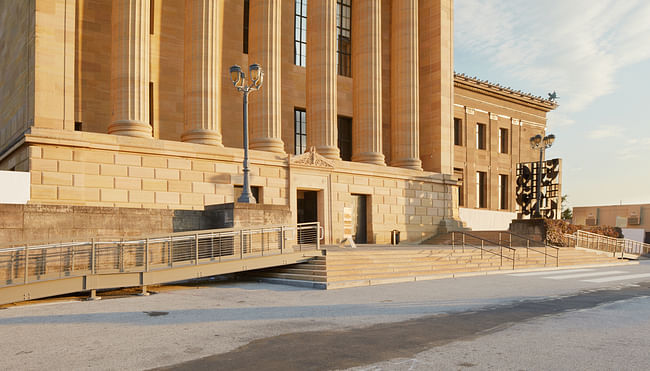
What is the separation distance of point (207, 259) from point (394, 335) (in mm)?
9059

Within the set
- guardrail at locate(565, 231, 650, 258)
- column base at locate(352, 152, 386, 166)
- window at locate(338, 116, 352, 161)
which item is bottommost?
guardrail at locate(565, 231, 650, 258)

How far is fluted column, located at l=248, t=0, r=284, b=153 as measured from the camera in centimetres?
2809

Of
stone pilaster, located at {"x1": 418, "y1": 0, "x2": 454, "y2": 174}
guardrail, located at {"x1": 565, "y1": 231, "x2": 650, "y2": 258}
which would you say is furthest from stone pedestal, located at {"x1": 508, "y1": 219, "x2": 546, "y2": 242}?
stone pilaster, located at {"x1": 418, "y1": 0, "x2": 454, "y2": 174}

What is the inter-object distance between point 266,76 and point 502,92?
3030 centimetres

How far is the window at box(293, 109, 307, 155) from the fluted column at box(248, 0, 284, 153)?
570 cm

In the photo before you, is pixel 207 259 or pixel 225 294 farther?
pixel 207 259

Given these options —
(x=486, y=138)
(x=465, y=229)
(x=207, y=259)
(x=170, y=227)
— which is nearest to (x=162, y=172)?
(x=170, y=227)

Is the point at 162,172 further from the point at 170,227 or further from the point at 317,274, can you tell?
the point at 317,274

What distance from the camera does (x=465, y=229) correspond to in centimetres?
3594

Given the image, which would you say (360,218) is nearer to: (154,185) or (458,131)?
(154,185)

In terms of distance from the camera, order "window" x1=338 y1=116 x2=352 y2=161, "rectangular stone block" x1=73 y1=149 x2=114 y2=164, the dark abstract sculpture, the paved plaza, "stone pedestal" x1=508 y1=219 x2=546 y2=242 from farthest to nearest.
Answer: the dark abstract sculpture < "window" x1=338 y1=116 x2=352 y2=161 < "stone pedestal" x1=508 y1=219 x2=546 y2=242 < "rectangular stone block" x1=73 y1=149 x2=114 y2=164 < the paved plaza

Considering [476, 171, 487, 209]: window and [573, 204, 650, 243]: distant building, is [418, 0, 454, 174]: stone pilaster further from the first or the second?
[573, 204, 650, 243]: distant building

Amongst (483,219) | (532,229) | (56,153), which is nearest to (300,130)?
(532,229)

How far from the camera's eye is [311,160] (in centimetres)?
Result: 2897
